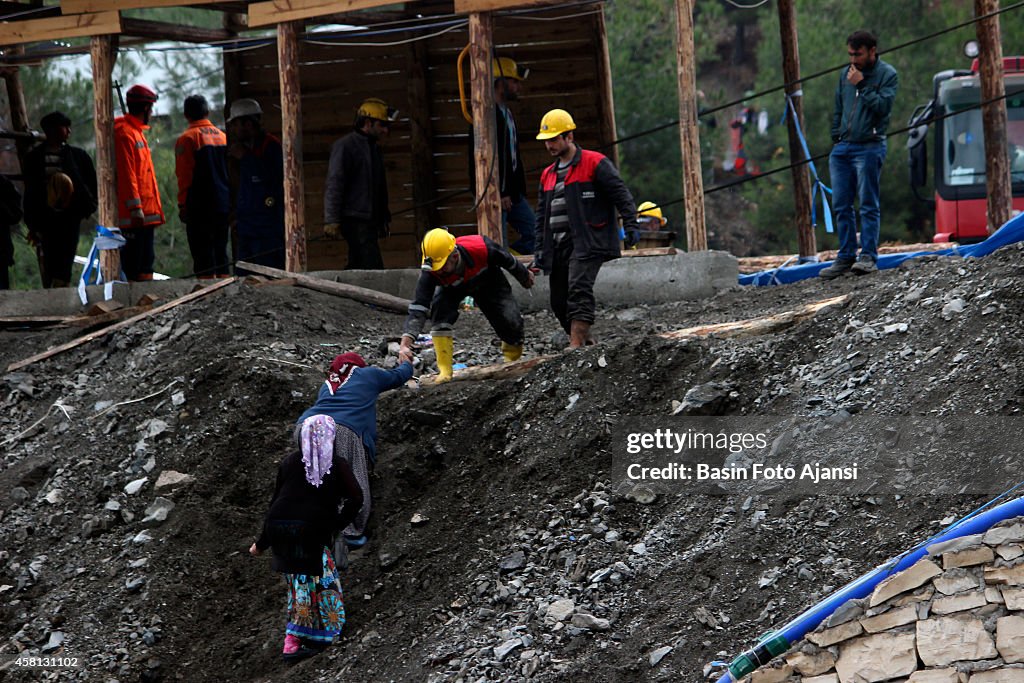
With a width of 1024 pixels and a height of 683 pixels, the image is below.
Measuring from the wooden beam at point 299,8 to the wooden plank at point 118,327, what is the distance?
8.50ft

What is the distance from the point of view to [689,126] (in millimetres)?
12539

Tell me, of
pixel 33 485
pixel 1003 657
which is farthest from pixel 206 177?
pixel 1003 657

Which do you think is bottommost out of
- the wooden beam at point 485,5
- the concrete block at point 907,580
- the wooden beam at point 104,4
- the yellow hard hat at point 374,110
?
the concrete block at point 907,580

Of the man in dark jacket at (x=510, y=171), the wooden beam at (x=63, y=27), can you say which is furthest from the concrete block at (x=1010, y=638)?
the wooden beam at (x=63, y=27)

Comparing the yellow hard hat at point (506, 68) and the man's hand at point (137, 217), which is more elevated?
the yellow hard hat at point (506, 68)

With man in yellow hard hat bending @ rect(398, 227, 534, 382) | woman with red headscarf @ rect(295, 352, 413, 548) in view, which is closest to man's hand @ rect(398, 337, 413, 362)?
man in yellow hard hat bending @ rect(398, 227, 534, 382)

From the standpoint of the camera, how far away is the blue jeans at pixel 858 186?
37.0 ft

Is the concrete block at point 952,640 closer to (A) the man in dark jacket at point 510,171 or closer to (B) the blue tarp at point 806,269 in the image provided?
(B) the blue tarp at point 806,269

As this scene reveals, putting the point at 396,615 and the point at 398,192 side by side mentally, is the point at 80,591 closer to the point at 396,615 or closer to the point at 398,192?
the point at 396,615

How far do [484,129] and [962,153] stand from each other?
9.74 m

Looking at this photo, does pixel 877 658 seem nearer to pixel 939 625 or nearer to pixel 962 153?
pixel 939 625

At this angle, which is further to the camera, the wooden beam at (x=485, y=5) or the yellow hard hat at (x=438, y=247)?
the wooden beam at (x=485, y=5)

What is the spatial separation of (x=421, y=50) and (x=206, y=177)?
10.2ft

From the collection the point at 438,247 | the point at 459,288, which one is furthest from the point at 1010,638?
the point at 459,288
